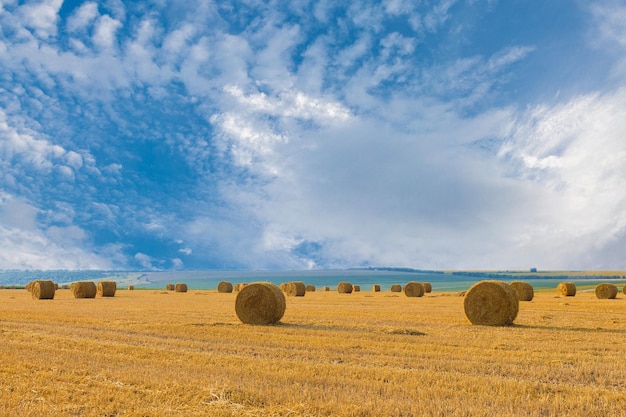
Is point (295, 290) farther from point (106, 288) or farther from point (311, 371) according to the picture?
point (311, 371)

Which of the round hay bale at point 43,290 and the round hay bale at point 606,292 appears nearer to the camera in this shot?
the round hay bale at point 43,290

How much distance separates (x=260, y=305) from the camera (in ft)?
62.3

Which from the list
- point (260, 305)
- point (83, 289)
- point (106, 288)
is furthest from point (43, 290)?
point (260, 305)

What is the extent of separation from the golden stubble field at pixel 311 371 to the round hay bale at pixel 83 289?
22223 mm

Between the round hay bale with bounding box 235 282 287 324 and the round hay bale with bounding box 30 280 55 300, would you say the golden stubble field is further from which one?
the round hay bale with bounding box 30 280 55 300

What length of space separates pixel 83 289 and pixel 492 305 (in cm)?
3094

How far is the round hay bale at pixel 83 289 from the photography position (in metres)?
37.8

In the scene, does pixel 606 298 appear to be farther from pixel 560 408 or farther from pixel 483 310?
pixel 560 408

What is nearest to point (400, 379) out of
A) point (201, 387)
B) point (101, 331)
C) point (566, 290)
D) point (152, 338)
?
point (201, 387)

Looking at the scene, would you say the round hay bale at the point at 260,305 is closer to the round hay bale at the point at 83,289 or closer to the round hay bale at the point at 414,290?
the round hay bale at the point at 83,289

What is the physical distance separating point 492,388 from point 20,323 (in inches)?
664

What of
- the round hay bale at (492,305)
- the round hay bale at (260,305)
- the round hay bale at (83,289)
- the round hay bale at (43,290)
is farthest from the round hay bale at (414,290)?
the round hay bale at (43,290)

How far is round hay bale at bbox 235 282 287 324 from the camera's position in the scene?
1880 centimetres

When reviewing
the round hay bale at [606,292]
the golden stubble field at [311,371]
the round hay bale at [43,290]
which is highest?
the round hay bale at [43,290]
